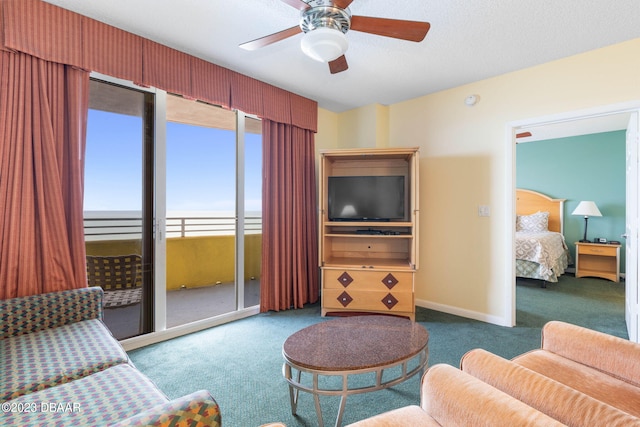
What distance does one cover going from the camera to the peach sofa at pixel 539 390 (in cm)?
81

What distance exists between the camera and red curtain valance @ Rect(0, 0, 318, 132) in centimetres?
185

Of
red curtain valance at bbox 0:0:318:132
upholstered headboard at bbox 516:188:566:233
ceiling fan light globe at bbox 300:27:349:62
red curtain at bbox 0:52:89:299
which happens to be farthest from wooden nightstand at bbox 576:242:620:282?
red curtain at bbox 0:52:89:299

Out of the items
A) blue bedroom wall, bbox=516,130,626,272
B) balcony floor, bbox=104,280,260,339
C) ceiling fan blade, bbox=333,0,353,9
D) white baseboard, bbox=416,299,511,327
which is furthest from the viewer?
blue bedroom wall, bbox=516,130,626,272

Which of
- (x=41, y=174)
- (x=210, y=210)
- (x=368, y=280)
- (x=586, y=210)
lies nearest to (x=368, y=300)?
(x=368, y=280)

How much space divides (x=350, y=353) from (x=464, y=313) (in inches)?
85.5

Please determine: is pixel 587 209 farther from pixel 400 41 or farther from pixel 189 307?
pixel 189 307

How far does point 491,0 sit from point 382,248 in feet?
7.84

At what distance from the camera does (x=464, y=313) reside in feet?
10.6

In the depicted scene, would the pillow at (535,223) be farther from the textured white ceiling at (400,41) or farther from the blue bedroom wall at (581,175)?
the textured white ceiling at (400,41)

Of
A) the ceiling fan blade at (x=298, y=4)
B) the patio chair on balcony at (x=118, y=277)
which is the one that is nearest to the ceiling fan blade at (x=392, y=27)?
the ceiling fan blade at (x=298, y=4)

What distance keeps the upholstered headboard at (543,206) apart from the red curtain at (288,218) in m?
4.47

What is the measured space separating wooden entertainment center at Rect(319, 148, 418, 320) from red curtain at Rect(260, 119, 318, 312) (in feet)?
0.99

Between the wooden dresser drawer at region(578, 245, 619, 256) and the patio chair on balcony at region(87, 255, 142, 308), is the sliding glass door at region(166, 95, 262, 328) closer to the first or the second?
the patio chair on balcony at region(87, 255, 142, 308)

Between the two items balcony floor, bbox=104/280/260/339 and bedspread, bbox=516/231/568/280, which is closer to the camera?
balcony floor, bbox=104/280/260/339
